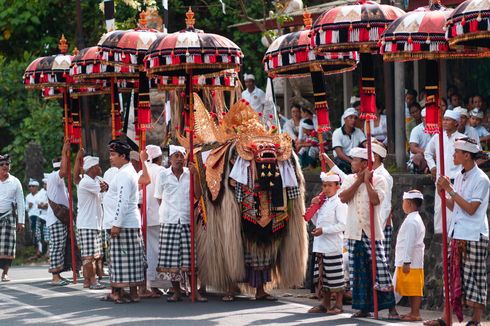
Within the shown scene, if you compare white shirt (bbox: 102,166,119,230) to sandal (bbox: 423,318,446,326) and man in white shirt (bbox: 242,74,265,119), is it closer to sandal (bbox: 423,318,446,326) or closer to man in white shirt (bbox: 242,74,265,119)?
sandal (bbox: 423,318,446,326)

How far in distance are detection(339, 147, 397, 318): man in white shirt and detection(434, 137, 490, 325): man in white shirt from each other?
1.14 meters

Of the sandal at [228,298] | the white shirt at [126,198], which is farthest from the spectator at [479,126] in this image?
the white shirt at [126,198]

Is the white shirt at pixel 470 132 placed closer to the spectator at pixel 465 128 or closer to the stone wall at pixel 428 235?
the spectator at pixel 465 128

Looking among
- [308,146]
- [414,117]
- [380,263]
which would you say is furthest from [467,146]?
[308,146]

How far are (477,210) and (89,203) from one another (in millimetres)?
6876

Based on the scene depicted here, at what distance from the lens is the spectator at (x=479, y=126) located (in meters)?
15.1

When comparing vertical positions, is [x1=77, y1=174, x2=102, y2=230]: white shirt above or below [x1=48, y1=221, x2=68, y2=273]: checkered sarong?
above

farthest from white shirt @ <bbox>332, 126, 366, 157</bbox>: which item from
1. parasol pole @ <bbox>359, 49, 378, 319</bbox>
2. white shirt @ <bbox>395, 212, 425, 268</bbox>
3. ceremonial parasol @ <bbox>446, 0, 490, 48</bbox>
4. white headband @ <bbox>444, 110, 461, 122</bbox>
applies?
ceremonial parasol @ <bbox>446, 0, 490, 48</bbox>

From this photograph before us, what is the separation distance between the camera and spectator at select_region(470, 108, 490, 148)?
15070 mm

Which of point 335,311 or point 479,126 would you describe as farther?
point 479,126

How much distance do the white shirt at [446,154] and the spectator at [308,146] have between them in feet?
15.4

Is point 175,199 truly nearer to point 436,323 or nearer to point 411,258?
point 411,258

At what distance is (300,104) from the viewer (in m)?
21.4

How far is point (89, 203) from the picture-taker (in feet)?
52.7
